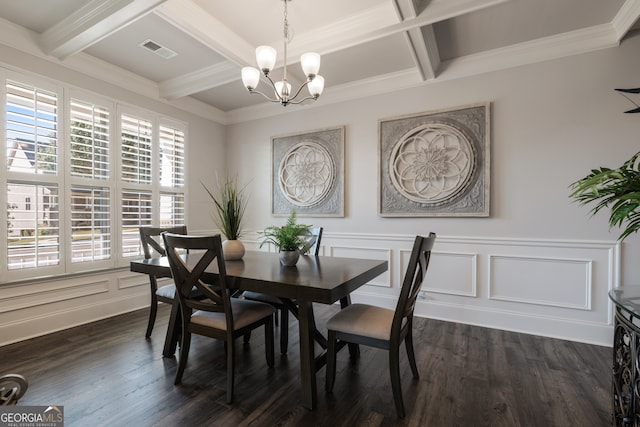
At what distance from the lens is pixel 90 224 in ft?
10.3

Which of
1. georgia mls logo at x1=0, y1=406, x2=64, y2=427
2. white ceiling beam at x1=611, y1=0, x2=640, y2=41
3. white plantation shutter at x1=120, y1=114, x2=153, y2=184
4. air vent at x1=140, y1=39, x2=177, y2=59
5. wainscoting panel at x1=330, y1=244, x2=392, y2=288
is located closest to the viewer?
georgia mls logo at x1=0, y1=406, x2=64, y2=427

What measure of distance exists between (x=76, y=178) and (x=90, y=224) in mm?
486

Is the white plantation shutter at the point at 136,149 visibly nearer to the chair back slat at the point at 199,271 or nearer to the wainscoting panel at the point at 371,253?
the chair back slat at the point at 199,271

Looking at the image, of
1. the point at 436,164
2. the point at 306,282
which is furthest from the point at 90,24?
the point at 436,164

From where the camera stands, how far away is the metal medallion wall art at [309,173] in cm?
382

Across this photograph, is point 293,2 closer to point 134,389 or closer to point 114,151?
point 114,151

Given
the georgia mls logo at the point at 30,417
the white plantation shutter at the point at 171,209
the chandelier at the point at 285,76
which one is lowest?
the georgia mls logo at the point at 30,417

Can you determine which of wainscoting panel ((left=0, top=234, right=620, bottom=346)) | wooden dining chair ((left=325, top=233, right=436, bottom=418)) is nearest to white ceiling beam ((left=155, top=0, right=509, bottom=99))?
wooden dining chair ((left=325, top=233, right=436, bottom=418))

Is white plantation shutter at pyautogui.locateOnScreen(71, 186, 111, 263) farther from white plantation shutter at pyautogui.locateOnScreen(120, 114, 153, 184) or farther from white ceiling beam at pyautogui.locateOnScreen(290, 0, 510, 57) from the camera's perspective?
white ceiling beam at pyautogui.locateOnScreen(290, 0, 510, 57)

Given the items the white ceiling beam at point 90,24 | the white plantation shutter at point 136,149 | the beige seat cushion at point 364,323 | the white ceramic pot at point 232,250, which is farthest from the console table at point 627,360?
the white plantation shutter at point 136,149

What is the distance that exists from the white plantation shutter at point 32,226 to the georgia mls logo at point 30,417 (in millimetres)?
1648

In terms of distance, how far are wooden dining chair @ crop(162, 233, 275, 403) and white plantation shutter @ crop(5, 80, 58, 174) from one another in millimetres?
1943

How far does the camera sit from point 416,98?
3359 millimetres

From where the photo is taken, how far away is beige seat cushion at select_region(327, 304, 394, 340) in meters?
1.79
